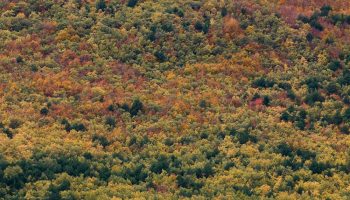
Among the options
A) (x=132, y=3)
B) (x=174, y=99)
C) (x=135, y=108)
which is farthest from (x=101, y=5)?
(x=135, y=108)

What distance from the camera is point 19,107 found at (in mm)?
66188

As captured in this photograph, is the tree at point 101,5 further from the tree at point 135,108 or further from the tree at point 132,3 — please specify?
the tree at point 135,108

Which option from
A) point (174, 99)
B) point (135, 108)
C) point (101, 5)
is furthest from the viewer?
point (101, 5)

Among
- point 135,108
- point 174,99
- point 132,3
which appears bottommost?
point 135,108

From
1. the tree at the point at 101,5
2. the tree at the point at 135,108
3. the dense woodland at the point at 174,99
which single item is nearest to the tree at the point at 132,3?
the dense woodland at the point at 174,99

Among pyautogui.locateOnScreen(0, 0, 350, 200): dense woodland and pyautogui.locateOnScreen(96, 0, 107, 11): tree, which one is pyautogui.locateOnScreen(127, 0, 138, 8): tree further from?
pyautogui.locateOnScreen(96, 0, 107, 11): tree

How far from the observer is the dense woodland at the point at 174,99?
58875 millimetres

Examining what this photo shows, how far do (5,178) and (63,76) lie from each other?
57.6 ft

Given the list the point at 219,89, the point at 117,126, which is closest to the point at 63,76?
the point at 117,126

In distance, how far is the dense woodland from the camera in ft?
193

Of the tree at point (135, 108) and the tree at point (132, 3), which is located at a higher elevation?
the tree at point (132, 3)

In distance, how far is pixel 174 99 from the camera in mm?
69312

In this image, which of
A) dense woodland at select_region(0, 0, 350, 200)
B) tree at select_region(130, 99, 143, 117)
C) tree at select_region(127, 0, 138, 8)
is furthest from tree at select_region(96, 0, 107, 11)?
tree at select_region(130, 99, 143, 117)

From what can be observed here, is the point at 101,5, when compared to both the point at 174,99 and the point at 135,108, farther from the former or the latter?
the point at 135,108
